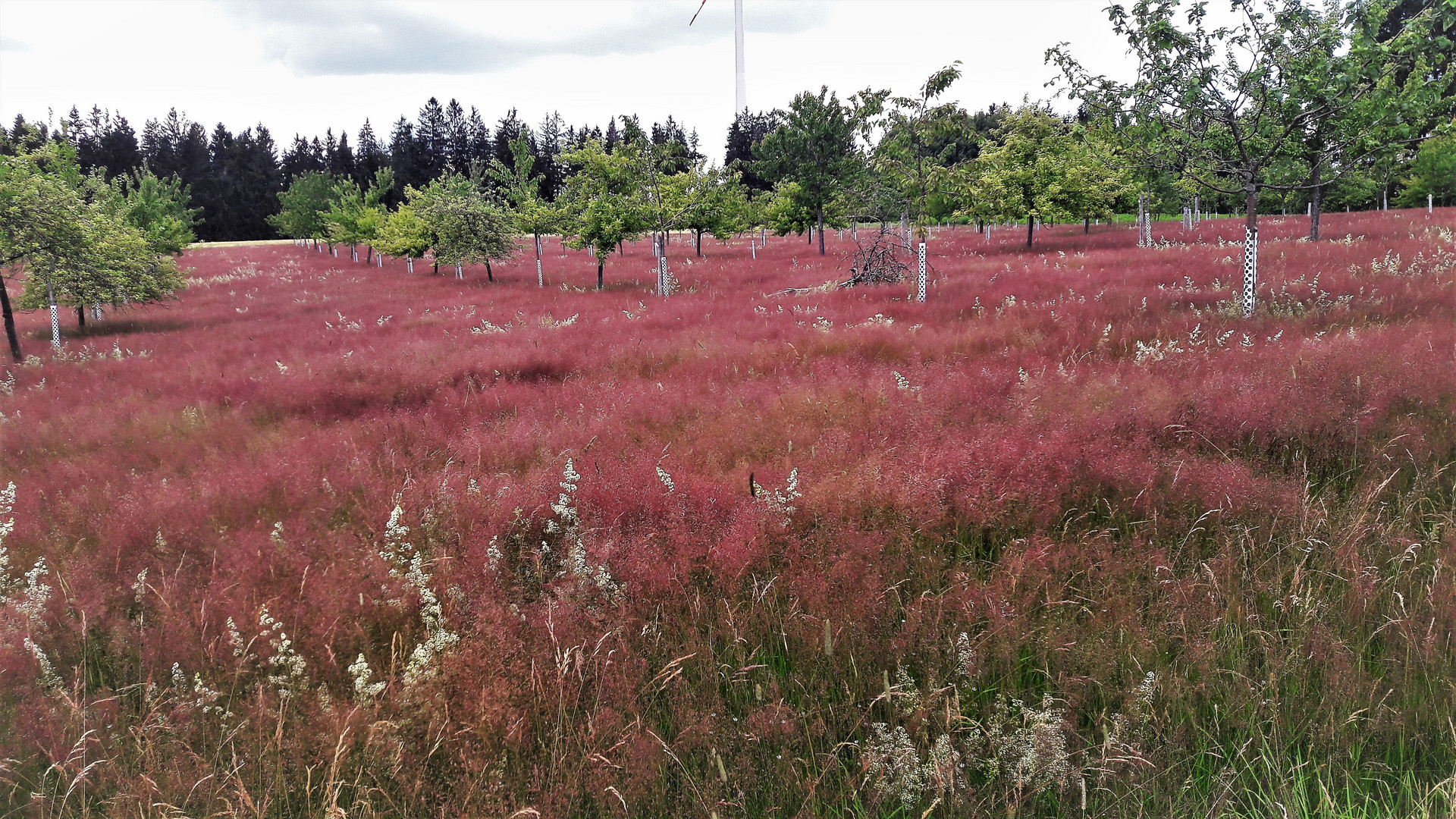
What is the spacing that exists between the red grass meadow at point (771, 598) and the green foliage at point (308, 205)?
5328 centimetres

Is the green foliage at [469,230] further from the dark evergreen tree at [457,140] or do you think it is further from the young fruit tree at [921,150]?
the dark evergreen tree at [457,140]

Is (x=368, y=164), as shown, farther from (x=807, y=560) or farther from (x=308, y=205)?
(x=807, y=560)

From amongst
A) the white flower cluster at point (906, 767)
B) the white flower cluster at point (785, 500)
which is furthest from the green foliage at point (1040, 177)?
the white flower cluster at point (906, 767)

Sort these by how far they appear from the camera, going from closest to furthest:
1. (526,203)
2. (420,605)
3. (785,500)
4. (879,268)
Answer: (420,605), (785,500), (879,268), (526,203)

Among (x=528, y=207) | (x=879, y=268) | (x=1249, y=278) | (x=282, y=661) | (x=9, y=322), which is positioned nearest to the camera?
(x=282, y=661)

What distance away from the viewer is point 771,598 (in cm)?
351

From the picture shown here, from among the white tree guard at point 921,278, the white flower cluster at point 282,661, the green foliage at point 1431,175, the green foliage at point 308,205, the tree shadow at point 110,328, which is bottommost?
the white flower cluster at point 282,661

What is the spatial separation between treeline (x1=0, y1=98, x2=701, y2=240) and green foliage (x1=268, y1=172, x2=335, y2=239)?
2253 cm

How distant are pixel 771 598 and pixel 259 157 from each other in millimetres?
110199

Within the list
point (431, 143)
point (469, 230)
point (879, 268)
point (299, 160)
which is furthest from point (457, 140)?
point (879, 268)

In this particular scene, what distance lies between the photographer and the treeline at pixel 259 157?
7962 centimetres

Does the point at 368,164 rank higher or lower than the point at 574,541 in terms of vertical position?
higher

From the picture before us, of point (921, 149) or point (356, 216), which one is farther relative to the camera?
point (356, 216)

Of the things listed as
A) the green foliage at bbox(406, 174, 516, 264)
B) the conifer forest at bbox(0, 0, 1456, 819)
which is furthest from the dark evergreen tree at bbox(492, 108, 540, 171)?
the conifer forest at bbox(0, 0, 1456, 819)
